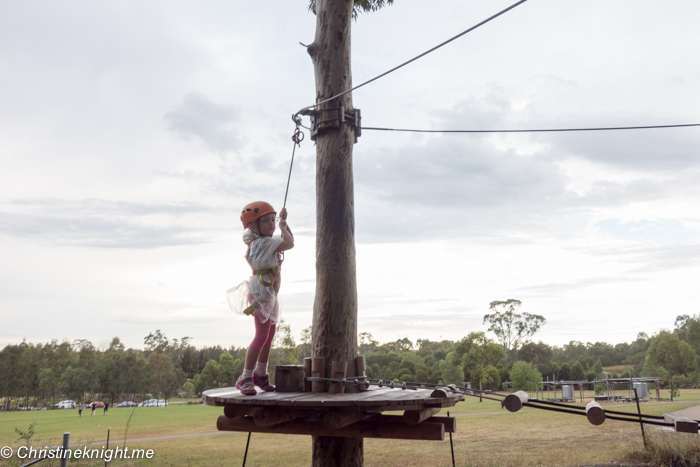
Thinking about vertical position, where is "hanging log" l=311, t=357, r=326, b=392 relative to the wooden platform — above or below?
above

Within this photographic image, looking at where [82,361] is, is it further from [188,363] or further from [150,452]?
[150,452]

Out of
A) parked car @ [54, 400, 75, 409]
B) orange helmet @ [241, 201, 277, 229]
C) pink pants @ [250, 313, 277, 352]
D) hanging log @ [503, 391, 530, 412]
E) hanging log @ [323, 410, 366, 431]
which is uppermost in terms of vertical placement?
orange helmet @ [241, 201, 277, 229]

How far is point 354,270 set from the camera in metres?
5.06

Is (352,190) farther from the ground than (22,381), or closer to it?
farther from the ground

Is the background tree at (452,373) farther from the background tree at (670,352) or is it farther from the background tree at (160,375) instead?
the background tree at (160,375)

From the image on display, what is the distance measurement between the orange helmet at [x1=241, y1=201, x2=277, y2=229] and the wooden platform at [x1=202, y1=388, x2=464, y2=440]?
1.68 metres

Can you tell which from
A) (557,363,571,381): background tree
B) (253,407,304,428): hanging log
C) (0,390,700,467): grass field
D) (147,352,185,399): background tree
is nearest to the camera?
(253,407,304,428): hanging log

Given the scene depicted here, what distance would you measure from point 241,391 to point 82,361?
2919 inches

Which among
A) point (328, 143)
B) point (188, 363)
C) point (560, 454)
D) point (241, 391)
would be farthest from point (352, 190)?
point (188, 363)

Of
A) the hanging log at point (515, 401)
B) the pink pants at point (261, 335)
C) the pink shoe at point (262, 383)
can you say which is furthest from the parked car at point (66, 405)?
the hanging log at point (515, 401)

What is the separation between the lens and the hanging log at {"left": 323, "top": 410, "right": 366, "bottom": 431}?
11.9ft

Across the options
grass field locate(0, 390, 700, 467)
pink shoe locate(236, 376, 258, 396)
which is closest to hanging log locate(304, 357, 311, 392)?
pink shoe locate(236, 376, 258, 396)

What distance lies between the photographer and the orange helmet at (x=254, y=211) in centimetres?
469

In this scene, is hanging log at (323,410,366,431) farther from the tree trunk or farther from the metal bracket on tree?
the metal bracket on tree
